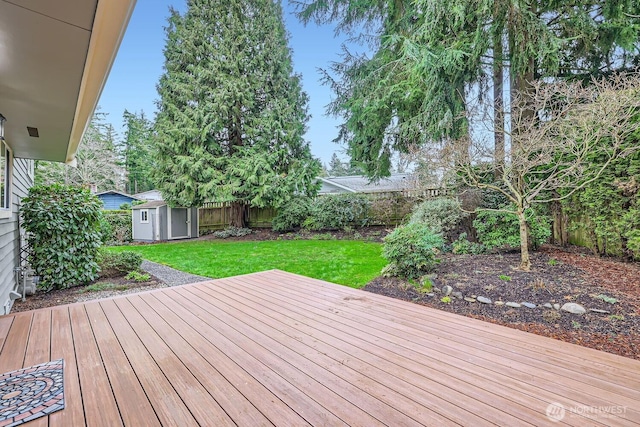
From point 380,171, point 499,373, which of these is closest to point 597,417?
point 499,373

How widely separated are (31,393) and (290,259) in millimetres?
5362

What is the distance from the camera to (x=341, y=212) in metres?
10.4

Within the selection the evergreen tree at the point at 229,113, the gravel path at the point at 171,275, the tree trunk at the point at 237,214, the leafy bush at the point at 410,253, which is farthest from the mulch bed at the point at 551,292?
the tree trunk at the point at 237,214

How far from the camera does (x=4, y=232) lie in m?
3.58

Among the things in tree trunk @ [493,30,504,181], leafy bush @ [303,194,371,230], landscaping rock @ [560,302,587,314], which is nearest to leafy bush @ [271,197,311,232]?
leafy bush @ [303,194,371,230]

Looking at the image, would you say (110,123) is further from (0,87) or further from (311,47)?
(0,87)

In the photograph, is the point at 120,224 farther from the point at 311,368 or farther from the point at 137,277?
the point at 311,368

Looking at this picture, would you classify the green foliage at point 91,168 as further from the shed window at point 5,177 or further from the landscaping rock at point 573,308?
the landscaping rock at point 573,308

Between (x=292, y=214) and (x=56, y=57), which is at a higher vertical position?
(x=56, y=57)

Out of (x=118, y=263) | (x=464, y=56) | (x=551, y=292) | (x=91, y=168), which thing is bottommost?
(x=551, y=292)

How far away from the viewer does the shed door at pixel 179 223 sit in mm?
11883

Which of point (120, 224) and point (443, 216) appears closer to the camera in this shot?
point (443, 216)

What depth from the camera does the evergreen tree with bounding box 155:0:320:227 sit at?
10828 millimetres

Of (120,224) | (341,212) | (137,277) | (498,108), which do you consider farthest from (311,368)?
(120,224)
